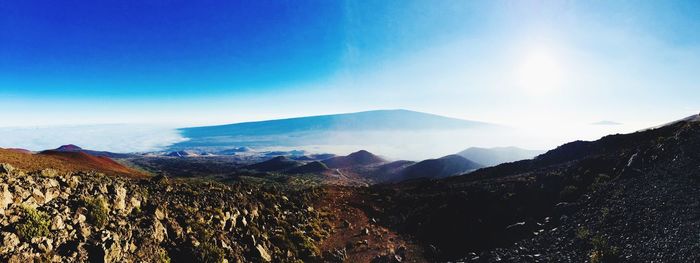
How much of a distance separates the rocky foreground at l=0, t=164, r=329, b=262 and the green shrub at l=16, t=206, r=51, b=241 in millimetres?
17

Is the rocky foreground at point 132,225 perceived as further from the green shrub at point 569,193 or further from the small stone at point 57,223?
the green shrub at point 569,193

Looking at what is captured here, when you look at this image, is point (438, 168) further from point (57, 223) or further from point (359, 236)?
point (57, 223)

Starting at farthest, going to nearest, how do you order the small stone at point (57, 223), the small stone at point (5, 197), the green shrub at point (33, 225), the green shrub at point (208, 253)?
1. the green shrub at point (208, 253)
2. the small stone at point (57, 223)
3. the small stone at point (5, 197)
4. the green shrub at point (33, 225)

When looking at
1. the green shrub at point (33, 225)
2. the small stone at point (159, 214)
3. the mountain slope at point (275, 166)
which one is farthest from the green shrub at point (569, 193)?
the mountain slope at point (275, 166)

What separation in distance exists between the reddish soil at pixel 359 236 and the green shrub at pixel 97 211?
8.87 m

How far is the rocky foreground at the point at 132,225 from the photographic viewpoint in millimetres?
8461

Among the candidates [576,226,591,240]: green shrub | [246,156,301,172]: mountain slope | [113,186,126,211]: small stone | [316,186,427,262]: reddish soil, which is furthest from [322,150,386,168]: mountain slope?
[113,186,126,211]: small stone

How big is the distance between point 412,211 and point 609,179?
10.5 metres

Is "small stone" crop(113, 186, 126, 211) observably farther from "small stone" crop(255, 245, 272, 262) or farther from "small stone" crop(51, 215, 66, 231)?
"small stone" crop(255, 245, 272, 262)

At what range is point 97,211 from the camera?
33.3ft

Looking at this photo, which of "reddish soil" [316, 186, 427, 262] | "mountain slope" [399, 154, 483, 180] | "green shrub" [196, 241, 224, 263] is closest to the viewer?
"green shrub" [196, 241, 224, 263]

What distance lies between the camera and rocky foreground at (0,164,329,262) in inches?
333

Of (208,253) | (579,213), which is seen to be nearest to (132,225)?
(208,253)

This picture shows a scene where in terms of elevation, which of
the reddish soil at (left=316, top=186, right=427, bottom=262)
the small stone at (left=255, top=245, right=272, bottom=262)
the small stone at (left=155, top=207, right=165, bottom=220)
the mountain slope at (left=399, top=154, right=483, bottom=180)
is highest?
the small stone at (left=155, top=207, right=165, bottom=220)
